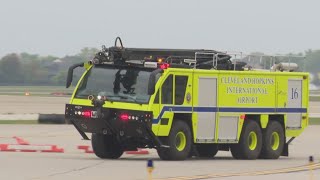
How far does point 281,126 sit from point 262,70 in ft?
5.08

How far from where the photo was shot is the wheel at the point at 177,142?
22656 millimetres

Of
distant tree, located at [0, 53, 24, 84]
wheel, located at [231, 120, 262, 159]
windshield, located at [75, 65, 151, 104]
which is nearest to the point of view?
windshield, located at [75, 65, 151, 104]

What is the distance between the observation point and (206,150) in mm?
25516

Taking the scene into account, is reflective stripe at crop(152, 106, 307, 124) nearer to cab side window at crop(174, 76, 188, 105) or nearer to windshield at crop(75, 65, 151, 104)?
cab side window at crop(174, 76, 188, 105)

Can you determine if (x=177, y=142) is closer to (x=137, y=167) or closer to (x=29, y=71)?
(x=137, y=167)

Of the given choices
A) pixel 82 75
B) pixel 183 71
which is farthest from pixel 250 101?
pixel 82 75

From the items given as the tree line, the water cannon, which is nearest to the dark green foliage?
the tree line

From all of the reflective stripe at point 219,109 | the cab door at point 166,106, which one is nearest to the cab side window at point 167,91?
the cab door at point 166,106

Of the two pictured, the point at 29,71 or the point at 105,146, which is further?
the point at 29,71

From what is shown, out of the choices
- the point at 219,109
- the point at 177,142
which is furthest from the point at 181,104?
the point at 219,109

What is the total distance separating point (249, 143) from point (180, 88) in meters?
Result: 2.94

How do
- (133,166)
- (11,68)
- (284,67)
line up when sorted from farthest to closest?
(11,68)
(284,67)
(133,166)

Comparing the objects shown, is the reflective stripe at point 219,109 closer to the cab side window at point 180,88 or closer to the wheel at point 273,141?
the cab side window at point 180,88

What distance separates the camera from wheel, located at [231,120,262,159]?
2464cm
